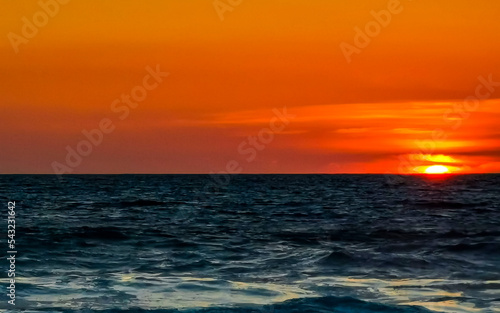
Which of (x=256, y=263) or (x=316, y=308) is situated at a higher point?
(x=256, y=263)

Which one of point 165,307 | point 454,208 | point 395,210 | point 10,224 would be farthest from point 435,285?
point 454,208

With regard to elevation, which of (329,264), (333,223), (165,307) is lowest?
(165,307)

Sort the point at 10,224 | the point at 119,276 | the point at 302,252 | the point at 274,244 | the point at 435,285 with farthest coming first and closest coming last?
the point at 10,224 < the point at 274,244 < the point at 302,252 < the point at 119,276 < the point at 435,285

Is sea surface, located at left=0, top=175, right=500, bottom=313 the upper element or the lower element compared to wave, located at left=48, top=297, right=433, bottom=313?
upper

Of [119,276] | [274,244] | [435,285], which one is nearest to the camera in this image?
[435,285]

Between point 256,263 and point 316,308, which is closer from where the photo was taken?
point 316,308

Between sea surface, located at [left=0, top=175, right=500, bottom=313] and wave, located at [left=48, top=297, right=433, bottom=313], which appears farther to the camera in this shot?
sea surface, located at [left=0, top=175, right=500, bottom=313]

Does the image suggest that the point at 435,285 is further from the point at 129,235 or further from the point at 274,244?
the point at 129,235

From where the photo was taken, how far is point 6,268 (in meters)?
19.7

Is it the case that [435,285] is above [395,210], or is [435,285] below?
below

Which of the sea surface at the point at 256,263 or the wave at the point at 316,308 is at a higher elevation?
the sea surface at the point at 256,263

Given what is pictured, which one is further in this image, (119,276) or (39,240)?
(39,240)

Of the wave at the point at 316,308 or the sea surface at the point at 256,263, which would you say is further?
the sea surface at the point at 256,263

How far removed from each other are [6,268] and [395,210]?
2847 cm
